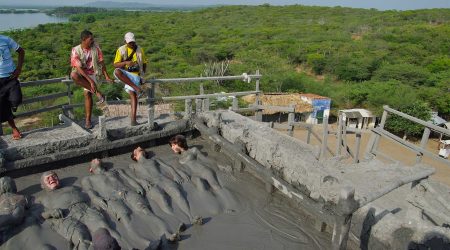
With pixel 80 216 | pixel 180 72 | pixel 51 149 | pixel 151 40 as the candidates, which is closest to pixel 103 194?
pixel 80 216

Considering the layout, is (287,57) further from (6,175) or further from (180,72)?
(6,175)

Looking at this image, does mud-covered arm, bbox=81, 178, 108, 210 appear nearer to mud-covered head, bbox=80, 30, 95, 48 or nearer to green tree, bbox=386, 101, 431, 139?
mud-covered head, bbox=80, 30, 95, 48

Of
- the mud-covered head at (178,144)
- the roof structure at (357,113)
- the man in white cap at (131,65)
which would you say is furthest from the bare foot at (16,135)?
the roof structure at (357,113)

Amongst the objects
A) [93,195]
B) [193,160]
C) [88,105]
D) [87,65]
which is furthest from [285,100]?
[93,195]

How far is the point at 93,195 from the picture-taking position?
5504 millimetres

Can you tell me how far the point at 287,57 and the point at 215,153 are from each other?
1555 inches

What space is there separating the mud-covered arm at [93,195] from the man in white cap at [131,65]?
1.72 meters

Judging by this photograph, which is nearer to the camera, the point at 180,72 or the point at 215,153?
the point at 215,153

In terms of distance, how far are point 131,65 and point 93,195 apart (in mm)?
2369

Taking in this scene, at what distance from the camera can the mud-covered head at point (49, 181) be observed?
5.57 m

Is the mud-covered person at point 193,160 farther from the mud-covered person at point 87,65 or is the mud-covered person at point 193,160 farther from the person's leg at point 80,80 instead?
the person's leg at point 80,80

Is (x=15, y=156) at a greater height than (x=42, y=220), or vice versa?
(x=15, y=156)

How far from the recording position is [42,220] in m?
4.96

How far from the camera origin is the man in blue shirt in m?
5.62
